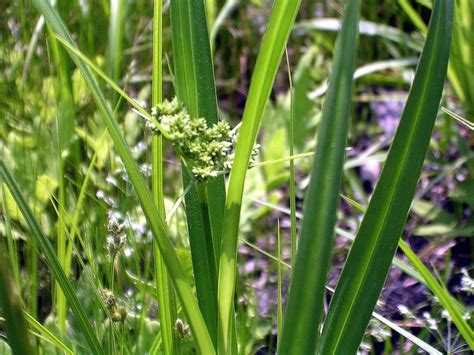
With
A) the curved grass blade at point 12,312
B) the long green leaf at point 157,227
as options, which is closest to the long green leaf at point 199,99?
the long green leaf at point 157,227

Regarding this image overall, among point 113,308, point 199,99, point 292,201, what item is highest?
point 199,99

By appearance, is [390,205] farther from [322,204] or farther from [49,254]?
[49,254]

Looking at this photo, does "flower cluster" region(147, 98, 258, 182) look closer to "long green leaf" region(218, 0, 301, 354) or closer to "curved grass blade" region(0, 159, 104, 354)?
"long green leaf" region(218, 0, 301, 354)

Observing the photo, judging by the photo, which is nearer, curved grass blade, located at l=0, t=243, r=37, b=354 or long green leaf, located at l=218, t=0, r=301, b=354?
curved grass blade, located at l=0, t=243, r=37, b=354

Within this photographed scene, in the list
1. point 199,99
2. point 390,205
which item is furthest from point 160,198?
point 390,205

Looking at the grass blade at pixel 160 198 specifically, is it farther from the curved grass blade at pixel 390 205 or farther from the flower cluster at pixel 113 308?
the curved grass blade at pixel 390 205

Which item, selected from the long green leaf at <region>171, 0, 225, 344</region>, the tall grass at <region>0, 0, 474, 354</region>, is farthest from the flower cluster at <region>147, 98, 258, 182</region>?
the long green leaf at <region>171, 0, 225, 344</region>
